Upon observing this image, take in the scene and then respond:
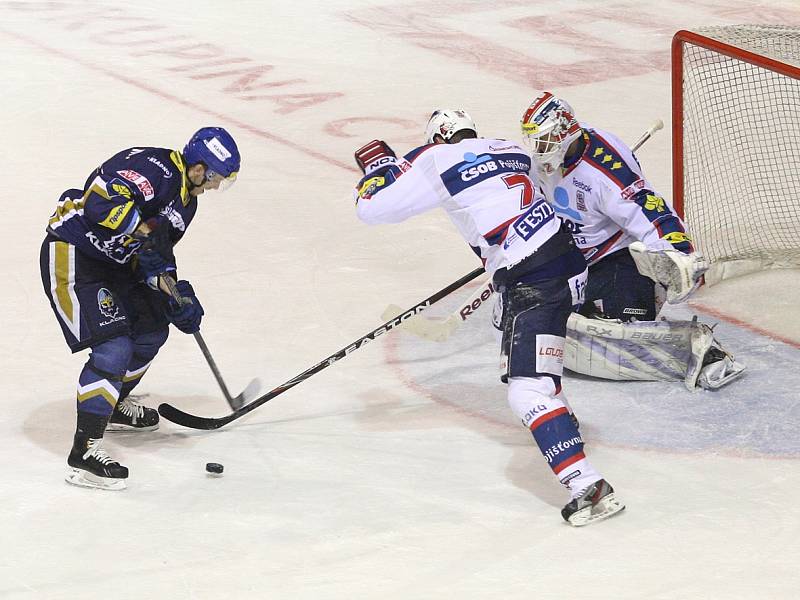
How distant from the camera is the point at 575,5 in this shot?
31.1ft

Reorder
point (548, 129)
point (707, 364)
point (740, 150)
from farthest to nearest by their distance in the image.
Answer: point (740, 150) → point (707, 364) → point (548, 129)

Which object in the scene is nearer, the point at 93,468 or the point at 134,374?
the point at 93,468

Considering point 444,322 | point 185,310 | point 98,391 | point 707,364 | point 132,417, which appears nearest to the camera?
point 98,391

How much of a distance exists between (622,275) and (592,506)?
113 cm

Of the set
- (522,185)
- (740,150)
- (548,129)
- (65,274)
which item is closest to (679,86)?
(740,150)

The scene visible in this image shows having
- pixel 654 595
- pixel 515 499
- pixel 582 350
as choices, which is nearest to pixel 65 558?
pixel 515 499

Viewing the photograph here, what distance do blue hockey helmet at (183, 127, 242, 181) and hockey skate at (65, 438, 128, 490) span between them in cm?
81

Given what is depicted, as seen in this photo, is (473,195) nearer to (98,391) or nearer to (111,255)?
(111,255)

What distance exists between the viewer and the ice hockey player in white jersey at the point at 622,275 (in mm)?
4348

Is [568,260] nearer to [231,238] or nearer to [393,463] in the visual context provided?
[393,463]

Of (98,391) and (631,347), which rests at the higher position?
(98,391)

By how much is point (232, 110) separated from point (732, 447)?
4074 millimetres

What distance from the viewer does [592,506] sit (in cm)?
361

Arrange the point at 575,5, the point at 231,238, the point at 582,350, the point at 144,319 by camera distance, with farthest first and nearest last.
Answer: the point at 575,5
the point at 231,238
the point at 582,350
the point at 144,319
